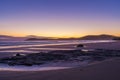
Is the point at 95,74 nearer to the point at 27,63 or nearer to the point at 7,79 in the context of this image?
the point at 7,79

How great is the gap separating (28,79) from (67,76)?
1650 mm

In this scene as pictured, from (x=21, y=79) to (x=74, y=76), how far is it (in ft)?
7.01

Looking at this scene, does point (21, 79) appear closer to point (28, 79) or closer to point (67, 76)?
point (28, 79)

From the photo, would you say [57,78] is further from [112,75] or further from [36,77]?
[112,75]

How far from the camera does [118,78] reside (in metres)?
10.1

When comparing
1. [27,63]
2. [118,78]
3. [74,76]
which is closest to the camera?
[118,78]

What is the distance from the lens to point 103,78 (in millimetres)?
10234

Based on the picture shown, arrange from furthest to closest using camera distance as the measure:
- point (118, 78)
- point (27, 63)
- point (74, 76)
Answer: point (27, 63) → point (74, 76) → point (118, 78)

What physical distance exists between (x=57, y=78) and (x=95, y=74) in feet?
5.91

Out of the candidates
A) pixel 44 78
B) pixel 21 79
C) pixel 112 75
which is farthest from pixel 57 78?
pixel 112 75

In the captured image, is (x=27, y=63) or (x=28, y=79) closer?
(x=28, y=79)

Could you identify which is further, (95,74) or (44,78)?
(95,74)

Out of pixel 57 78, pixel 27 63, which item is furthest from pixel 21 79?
pixel 27 63

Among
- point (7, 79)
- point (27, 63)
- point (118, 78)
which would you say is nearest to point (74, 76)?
point (118, 78)
